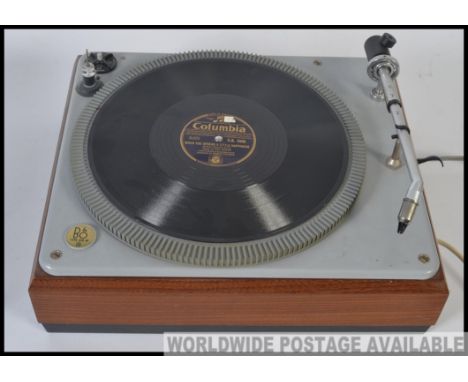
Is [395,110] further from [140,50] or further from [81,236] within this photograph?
[140,50]

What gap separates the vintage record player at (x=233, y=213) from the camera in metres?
1.58

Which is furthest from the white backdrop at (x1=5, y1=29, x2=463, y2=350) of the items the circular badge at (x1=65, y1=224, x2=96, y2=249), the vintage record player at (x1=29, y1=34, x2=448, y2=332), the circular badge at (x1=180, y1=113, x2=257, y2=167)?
the circular badge at (x1=180, y1=113, x2=257, y2=167)

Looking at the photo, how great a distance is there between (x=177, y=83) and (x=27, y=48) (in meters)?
0.63

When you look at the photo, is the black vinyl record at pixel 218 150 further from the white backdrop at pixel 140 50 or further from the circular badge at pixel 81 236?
the white backdrop at pixel 140 50

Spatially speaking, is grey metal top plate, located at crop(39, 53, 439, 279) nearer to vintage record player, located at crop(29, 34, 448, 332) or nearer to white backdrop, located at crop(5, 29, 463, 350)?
vintage record player, located at crop(29, 34, 448, 332)

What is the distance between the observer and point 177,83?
6.02 feet

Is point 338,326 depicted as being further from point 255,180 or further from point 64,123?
point 64,123

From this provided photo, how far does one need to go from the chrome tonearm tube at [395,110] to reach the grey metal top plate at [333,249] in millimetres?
49

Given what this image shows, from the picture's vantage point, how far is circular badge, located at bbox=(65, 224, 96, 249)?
63.0 inches

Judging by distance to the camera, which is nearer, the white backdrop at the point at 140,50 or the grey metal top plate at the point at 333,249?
the grey metal top plate at the point at 333,249

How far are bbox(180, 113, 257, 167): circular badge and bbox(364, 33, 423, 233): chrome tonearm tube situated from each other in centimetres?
29

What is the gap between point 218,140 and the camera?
5.70ft

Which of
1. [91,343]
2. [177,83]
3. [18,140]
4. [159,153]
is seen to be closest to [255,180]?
[159,153]

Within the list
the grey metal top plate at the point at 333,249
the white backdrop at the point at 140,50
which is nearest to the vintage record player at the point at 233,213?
the grey metal top plate at the point at 333,249
